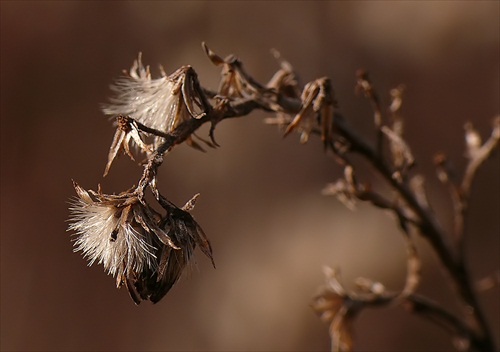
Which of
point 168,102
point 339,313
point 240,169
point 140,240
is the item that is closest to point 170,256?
point 140,240

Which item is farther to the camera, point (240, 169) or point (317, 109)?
point (240, 169)

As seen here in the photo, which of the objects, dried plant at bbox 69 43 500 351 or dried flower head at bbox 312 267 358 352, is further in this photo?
dried flower head at bbox 312 267 358 352

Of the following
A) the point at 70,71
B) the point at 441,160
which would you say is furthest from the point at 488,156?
the point at 70,71

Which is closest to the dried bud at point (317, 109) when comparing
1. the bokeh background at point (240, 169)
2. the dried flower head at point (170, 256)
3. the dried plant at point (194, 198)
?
the dried plant at point (194, 198)

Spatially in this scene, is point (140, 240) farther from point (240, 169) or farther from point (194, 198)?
point (240, 169)

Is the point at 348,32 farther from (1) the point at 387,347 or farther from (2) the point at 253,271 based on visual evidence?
(1) the point at 387,347

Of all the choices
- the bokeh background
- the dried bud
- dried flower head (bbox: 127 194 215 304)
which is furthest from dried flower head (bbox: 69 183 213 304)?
the bokeh background

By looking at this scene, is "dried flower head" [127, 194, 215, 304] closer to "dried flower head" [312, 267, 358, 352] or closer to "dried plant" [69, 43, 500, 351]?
"dried plant" [69, 43, 500, 351]

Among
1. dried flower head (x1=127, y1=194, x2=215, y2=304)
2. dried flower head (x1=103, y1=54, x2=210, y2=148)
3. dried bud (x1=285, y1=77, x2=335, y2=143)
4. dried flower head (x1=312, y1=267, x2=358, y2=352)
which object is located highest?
dried flower head (x1=103, y1=54, x2=210, y2=148)
